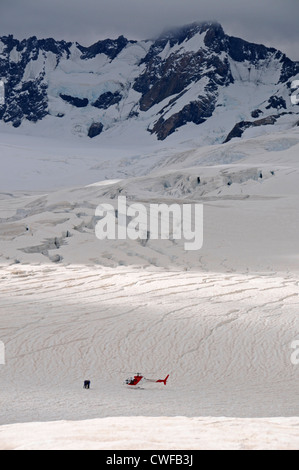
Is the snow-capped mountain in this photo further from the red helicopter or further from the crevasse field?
the red helicopter

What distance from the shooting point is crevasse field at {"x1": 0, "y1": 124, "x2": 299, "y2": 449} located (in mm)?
6668

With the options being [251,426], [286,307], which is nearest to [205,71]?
[286,307]

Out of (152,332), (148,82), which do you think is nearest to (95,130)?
(148,82)

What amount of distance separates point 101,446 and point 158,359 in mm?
6012

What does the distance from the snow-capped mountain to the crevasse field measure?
8545 cm

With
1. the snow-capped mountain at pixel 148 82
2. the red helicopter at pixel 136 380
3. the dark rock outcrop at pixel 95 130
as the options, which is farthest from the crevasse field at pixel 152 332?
the dark rock outcrop at pixel 95 130

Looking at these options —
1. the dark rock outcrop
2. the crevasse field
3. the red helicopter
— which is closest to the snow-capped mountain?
the dark rock outcrop

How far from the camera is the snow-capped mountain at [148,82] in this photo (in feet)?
398

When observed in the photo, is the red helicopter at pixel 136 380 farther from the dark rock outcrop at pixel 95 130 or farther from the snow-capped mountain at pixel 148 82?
the dark rock outcrop at pixel 95 130

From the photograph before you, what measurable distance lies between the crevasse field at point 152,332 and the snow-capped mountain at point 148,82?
85.4 meters

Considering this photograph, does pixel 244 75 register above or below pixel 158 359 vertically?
above

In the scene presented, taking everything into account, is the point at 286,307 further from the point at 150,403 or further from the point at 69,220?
the point at 69,220
